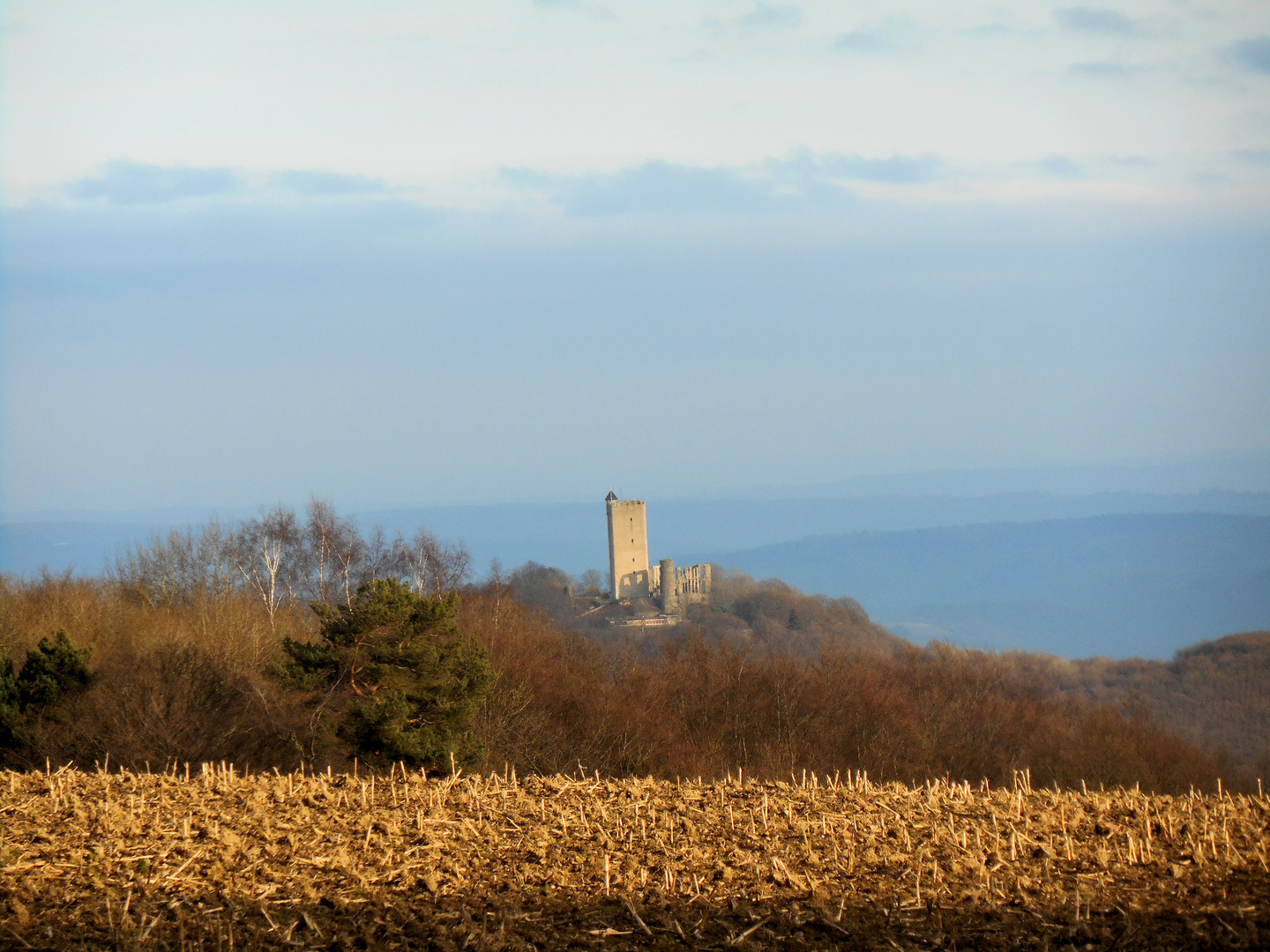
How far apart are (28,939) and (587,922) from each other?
394cm

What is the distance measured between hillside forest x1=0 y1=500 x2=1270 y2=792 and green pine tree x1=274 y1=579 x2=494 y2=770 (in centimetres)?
6

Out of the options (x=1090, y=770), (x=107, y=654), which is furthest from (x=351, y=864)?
(x=1090, y=770)

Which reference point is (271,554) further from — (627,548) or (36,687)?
(627,548)

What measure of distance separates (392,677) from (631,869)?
586 inches

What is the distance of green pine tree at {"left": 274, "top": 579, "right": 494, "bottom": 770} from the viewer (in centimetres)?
2194

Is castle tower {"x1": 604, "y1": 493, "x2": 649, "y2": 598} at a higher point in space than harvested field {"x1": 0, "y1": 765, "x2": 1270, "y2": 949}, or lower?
lower

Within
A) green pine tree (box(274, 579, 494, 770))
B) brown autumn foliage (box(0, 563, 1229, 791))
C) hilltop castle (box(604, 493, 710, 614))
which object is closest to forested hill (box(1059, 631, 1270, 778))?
brown autumn foliage (box(0, 563, 1229, 791))

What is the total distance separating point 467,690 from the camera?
23891 millimetres

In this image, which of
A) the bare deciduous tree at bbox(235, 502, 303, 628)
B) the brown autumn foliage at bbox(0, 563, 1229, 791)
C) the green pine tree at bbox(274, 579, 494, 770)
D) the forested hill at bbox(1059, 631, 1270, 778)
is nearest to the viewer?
the green pine tree at bbox(274, 579, 494, 770)

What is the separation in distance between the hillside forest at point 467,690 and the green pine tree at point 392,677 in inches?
2.3

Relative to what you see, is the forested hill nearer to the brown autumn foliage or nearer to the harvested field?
the brown autumn foliage

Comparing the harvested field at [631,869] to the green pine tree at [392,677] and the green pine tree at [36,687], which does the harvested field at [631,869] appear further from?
the green pine tree at [36,687]

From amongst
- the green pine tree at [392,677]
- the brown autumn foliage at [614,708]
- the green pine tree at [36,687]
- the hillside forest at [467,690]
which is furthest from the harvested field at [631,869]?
the green pine tree at [36,687]

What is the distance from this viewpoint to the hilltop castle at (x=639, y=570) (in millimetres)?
109750
